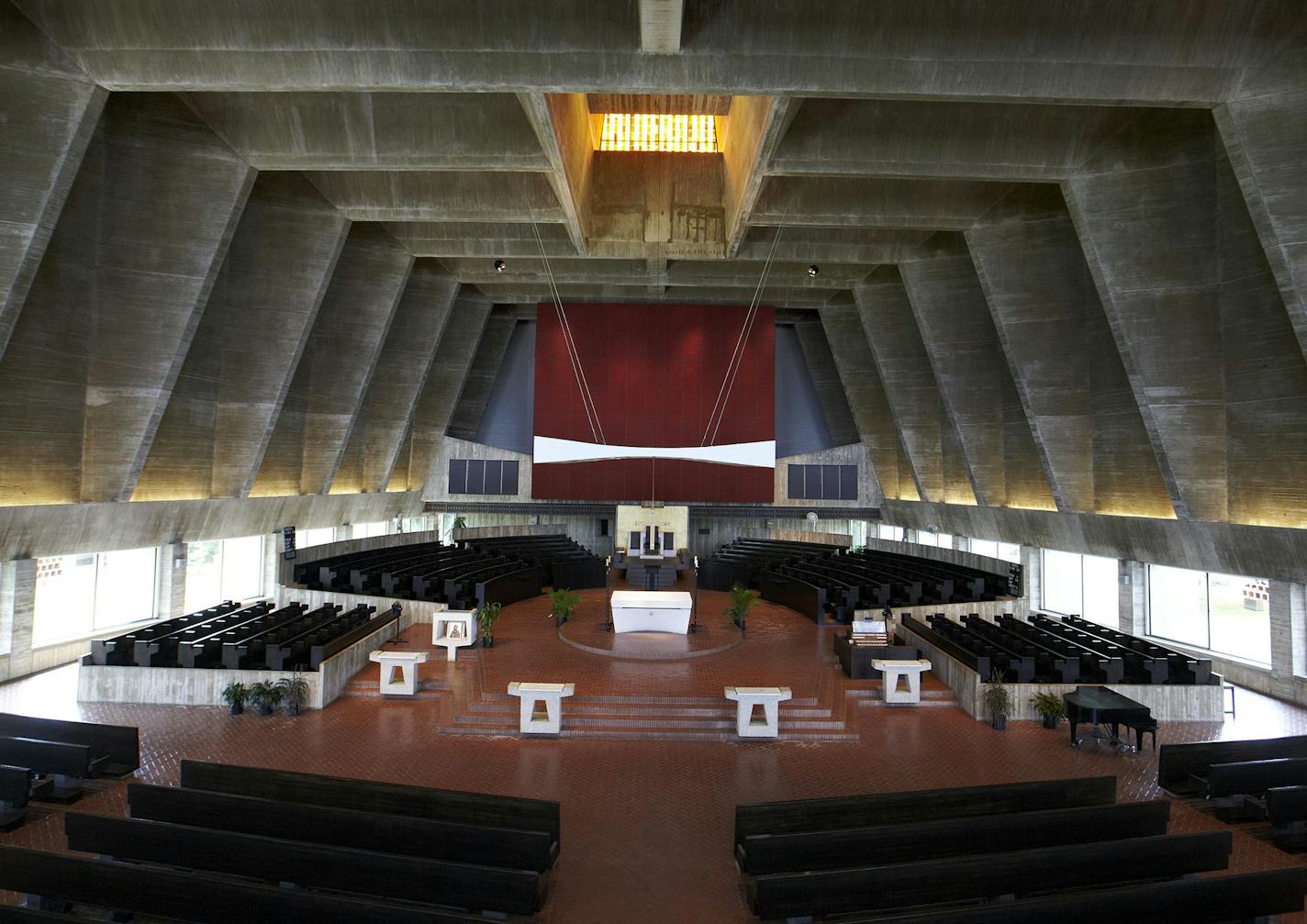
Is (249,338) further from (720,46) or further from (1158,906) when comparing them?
(1158,906)

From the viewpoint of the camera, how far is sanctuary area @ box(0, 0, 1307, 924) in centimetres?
522

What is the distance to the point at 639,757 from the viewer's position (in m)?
8.22

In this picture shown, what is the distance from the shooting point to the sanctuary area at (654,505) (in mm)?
5223

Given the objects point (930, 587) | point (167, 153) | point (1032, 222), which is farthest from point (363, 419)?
point (1032, 222)

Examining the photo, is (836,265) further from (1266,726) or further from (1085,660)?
(1266,726)

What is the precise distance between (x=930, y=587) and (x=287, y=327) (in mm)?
15759

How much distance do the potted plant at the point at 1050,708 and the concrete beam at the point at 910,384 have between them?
502 inches

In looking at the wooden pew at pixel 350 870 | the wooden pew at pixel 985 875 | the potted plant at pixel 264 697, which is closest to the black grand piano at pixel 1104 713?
the wooden pew at pixel 985 875

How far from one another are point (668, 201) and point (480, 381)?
12322mm

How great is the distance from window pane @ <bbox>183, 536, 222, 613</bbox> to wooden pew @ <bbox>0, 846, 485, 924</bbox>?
12.9m

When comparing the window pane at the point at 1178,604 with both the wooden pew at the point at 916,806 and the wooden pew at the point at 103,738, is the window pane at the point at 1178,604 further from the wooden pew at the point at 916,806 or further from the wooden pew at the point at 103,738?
the wooden pew at the point at 103,738

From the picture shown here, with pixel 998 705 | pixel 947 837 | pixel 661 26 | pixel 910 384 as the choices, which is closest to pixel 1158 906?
pixel 947 837

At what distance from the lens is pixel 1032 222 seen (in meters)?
14.6

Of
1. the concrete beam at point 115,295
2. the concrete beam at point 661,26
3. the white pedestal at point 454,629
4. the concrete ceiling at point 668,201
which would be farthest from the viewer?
the white pedestal at point 454,629
